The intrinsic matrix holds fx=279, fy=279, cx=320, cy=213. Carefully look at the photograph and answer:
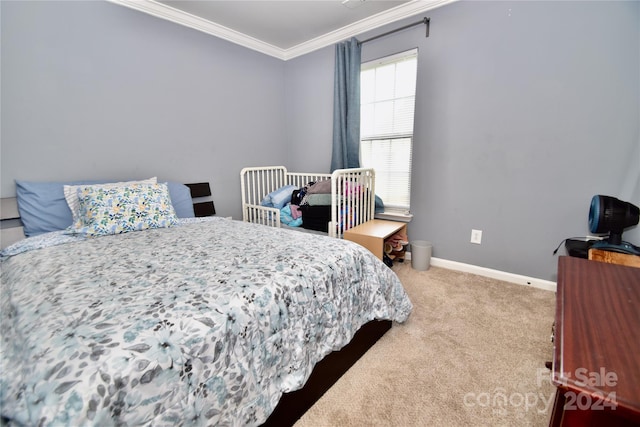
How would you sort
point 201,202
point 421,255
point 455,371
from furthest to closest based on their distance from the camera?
1. point 201,202
2. point 421,255
3. point 455,371

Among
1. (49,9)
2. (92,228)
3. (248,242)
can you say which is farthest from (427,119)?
(49,9)

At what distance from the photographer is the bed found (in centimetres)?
64

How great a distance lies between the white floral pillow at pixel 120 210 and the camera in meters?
1.71

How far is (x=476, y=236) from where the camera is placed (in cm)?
241

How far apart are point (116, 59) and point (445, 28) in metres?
2.61

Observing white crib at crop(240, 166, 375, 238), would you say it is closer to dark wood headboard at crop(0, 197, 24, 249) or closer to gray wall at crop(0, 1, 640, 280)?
gray wall at crop(0, 1, 640, 280)

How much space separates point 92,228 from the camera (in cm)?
169

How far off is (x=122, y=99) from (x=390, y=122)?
2.30 metres

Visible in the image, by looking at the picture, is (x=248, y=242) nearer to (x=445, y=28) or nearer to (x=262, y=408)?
(x=262, y=408)

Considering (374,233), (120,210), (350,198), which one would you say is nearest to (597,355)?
(374,233)

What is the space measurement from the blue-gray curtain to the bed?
1465 millimetres

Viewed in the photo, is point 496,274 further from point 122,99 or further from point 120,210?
point 122,99

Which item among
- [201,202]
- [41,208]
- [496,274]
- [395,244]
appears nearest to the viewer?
[41,208]

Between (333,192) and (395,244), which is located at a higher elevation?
(333,192)
